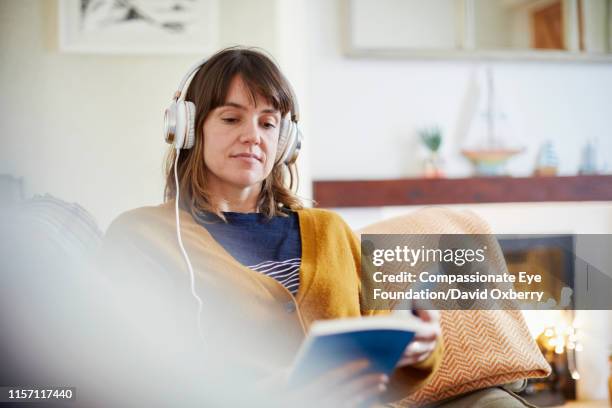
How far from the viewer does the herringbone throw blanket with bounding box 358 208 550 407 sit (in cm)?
91

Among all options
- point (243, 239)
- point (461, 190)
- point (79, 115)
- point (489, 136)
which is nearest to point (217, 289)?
point (243, 239)

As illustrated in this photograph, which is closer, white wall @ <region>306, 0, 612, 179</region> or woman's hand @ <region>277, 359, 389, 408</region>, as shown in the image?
woman's hand @ <region>277, 359, 389, 408</region>

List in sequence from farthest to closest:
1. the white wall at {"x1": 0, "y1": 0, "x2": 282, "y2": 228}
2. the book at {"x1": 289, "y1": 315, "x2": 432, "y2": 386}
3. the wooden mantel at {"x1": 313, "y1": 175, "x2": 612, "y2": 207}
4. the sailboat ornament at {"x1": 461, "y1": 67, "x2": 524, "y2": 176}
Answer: the sailboat ornament at {"x1": 461, "y1": 67, "x2": 524, "y2": 176}, the wooden mantel at {"x1": 313, "y1": 175, "x2": 612, "y2": 207}, the white wall at {"x1": 0, "y1": 0, "x2": 282, "y2": 228}, the book at {"x1": 289, "y1": 315, "x2": 432, "y2": 386}

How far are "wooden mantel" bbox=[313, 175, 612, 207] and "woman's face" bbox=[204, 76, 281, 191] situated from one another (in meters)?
0.97

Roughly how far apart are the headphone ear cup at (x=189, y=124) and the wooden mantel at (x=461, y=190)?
984 millimetres

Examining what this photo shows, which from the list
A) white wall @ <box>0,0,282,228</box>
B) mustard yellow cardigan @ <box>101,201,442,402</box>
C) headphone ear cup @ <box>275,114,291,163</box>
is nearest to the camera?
mustard yellow cardigan @ <box>101,201,442,402</box>

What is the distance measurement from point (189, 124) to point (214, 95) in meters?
0.05

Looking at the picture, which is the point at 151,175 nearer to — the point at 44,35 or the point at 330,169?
the point at 44,35

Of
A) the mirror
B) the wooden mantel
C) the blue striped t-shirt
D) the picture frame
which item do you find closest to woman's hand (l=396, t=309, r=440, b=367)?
the blue striped t-shirt

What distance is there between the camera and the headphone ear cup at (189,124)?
824mm

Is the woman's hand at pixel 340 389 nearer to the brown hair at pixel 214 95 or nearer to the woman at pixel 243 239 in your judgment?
the woman at pixel 243 239

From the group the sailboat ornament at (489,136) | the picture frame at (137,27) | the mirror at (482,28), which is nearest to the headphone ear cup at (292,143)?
the picture frame at (137,27)

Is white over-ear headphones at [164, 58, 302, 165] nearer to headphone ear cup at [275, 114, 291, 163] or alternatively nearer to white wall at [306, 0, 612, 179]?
headphone ear cup at [275, 114, 291, 163]

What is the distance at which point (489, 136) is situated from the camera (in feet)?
6.64
